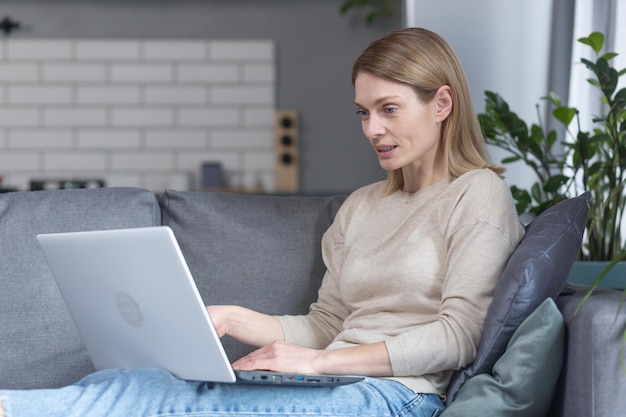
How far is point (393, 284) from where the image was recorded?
1.88 m

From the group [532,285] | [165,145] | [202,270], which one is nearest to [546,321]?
[532,285]

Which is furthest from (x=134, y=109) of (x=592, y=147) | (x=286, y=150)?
(x=592, y=147)

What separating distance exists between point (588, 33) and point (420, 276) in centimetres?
182

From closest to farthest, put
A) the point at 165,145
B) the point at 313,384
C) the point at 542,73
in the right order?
the point at 313,384 → the point at 542,73 → the point at 165,145

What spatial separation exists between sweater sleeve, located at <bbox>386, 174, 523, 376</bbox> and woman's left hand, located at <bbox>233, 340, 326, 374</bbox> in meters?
0.15

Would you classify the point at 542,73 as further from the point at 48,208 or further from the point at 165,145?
the point at 165,145

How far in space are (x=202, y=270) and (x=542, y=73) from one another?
1414mm

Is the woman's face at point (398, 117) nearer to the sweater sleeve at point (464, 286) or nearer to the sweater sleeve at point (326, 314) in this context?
the sweater sleeve at point (464, 286)

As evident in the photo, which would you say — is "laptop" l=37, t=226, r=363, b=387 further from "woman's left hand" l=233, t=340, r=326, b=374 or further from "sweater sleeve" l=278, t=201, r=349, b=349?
"sweater sleeve" l=278, t=201, r=349, b=349

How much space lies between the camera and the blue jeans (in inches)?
58.9

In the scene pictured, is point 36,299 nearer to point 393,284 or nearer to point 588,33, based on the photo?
point 393,284

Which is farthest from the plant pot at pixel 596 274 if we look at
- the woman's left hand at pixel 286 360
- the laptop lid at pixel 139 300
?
the laptop lid at pixel 139 300

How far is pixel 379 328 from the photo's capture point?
189 cm

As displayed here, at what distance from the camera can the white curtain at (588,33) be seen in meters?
3.11
